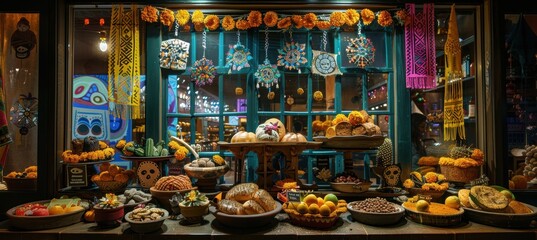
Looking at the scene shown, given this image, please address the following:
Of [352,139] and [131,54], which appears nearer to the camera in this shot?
[352,139]

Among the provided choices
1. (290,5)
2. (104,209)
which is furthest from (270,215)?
(290,5)

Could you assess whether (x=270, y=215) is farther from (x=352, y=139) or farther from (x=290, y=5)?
(x=290, y=5)

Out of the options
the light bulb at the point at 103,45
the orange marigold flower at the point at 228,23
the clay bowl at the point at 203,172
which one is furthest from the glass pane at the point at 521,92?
the light bulb at the point at 103,45

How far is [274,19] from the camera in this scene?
12.1ft

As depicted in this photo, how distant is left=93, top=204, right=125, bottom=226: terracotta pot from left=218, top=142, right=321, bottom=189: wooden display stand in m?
1.17

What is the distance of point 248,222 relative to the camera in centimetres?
278

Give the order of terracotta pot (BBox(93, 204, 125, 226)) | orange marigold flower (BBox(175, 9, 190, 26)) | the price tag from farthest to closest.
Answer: orange marigold flower (BBox(175, 9, 190, 26)) < the price tag < terracotta pot (BBox(93, 204, 125, 226))

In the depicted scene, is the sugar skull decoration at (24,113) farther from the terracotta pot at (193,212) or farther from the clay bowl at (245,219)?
the clay bowl at (245,219)

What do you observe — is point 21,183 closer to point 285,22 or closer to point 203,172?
point 203,172

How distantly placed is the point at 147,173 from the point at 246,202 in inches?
51.0

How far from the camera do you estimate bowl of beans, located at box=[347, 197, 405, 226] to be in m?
2.86

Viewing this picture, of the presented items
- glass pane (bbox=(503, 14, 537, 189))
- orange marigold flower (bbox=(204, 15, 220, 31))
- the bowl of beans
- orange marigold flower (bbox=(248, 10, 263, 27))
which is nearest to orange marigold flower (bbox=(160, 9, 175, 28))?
orange marigold flower (bbox=(204, 15, 220, 31))

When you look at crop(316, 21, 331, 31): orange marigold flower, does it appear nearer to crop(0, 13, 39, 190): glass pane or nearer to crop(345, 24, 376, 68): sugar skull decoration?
crop(345, 24, 376, 68): sugar skull decoration

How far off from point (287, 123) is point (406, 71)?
157cm
